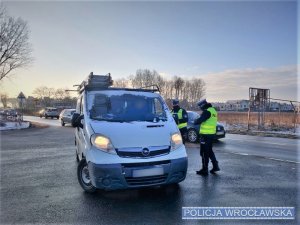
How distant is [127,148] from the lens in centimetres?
484

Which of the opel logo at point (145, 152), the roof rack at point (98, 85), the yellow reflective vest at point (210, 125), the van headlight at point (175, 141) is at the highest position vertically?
the roof rack at point (98, 85)

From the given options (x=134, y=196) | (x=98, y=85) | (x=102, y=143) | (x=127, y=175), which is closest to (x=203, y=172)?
(x=134, y=196)

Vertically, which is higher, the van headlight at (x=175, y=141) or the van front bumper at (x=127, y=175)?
the van headlight at (x=175, y=141)

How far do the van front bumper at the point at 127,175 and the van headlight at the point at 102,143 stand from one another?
28cm

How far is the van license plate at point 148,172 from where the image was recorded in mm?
4763

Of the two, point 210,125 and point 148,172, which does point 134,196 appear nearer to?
point 148,172

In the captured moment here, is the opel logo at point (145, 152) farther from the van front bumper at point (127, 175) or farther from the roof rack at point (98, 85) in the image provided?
the roof rack at point (98, 85)

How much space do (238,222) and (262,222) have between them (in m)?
0.35

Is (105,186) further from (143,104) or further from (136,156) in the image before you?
(143,104)

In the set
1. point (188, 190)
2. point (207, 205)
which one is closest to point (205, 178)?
point (188, 190)

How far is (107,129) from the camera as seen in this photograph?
5121 mm

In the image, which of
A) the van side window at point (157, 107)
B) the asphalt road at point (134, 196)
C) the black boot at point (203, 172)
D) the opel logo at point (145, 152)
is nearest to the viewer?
the asphalt road at point (134, 196)

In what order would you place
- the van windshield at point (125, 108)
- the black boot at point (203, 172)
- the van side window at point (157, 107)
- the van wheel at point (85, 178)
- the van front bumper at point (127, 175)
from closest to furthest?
1. the van front bumper at point (127, 175)
2. the van wheel at point (85, 178)
3. the van windshield at point (125, 108)
4. the van side window at point (157, 107)
5. the black boot at point (203, 172)

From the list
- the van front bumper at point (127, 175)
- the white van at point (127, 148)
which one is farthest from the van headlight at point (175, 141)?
the van front bumper at point (127, 175)
